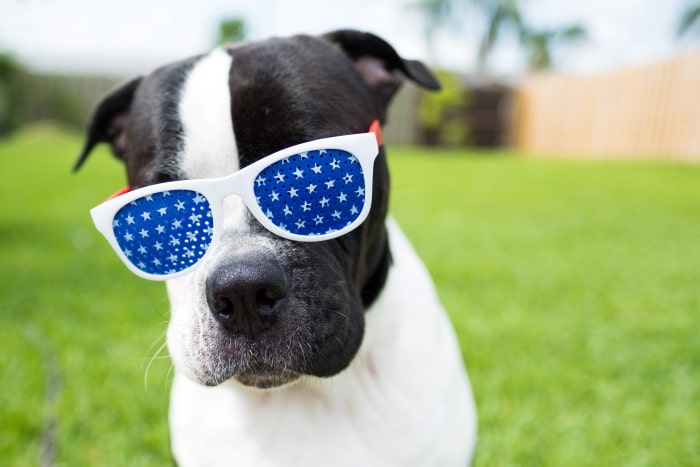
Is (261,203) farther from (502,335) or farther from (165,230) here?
(502,335)

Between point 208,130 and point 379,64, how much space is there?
0.78 m

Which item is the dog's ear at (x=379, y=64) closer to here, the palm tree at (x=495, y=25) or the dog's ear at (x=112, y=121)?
the dog's ear at (x=112, y=121)

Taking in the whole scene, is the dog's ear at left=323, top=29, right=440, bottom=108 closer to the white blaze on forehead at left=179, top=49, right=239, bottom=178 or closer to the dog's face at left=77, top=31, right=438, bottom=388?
the dog's face at left=77, top=31, right=438, bottom=388

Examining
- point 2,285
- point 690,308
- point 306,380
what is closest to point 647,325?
point 690,308

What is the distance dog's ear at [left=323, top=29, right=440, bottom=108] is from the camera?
201 centimetres

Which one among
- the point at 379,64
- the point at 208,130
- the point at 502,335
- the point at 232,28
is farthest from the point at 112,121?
the point at 232,28

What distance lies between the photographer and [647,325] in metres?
3.50

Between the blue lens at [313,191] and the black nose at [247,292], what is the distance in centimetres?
15

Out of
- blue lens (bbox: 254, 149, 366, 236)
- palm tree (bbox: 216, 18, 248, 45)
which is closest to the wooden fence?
palm tree (bbox: 216, 18, 248, 45)

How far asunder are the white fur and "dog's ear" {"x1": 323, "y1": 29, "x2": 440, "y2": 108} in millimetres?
658

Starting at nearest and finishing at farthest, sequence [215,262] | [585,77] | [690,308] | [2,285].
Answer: [215,262], [690,308], [2,285], [585,77]

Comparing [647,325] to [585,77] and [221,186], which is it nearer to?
[221,186]

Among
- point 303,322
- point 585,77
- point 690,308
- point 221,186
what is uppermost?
point 221,186

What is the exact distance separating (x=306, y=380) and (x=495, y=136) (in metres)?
19.9
